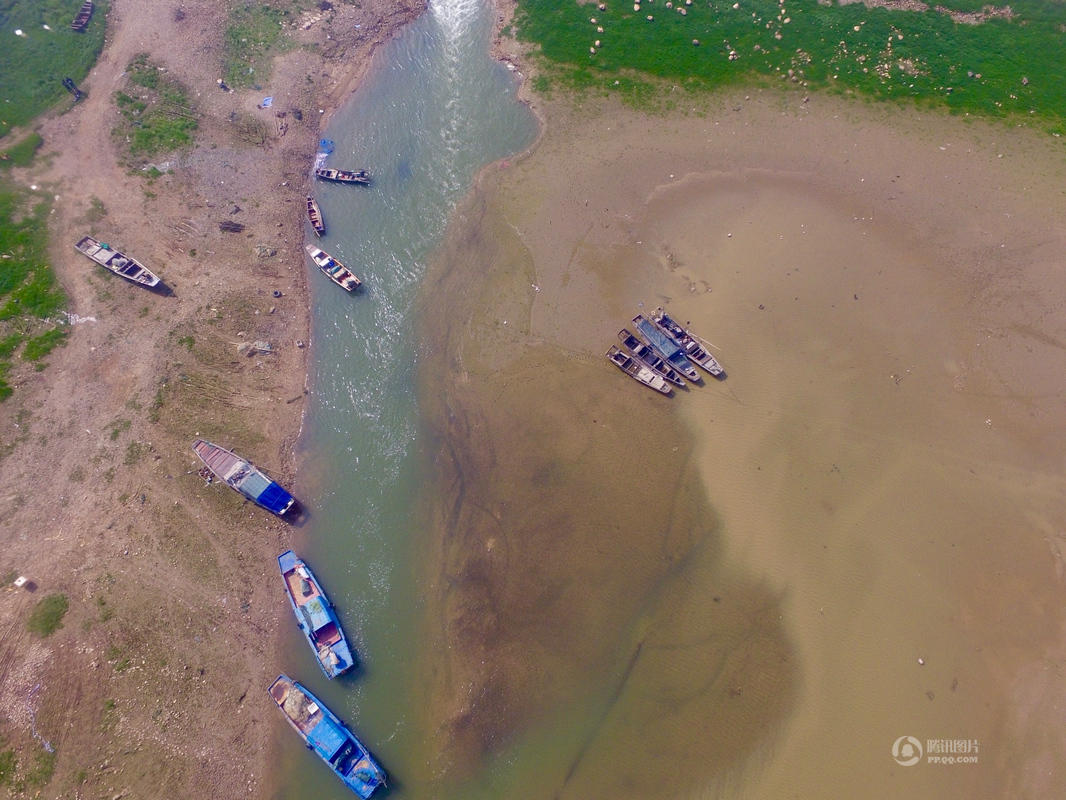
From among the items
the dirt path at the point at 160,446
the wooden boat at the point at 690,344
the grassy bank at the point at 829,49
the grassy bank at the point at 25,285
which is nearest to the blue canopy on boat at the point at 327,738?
the dirt path at the point at 160,446

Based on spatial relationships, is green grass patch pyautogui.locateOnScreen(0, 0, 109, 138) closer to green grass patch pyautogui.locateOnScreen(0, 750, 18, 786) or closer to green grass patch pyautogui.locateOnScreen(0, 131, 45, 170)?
green grass patch pyautogui.locateOnScreen(0, 131, 45, 170)

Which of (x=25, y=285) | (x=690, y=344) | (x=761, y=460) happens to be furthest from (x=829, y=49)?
(x=25, y=285)

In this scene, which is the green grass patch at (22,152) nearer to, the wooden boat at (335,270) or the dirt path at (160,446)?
the dirt path at (160,446)

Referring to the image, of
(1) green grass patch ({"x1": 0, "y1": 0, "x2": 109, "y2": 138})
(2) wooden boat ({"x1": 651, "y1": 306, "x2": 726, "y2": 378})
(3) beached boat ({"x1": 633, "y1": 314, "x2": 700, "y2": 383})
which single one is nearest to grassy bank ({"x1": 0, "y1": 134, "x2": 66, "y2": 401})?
(1) green grass patch ({"x1": 0, "y1": 0, "x2": 109, "y2": 138})

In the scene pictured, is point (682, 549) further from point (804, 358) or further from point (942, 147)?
point (942, 147)

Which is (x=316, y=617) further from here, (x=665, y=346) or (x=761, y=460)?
(x=761, y=460)

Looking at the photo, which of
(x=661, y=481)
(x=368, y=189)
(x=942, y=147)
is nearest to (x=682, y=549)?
(x=661, y=481)
